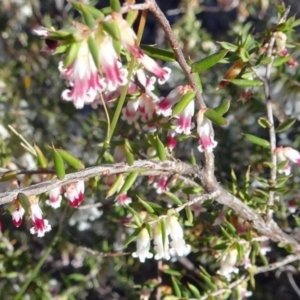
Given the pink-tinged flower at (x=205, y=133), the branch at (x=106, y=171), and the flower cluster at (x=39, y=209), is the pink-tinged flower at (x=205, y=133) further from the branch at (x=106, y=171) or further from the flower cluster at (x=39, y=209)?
the flower cluster at (x=39, y=209)

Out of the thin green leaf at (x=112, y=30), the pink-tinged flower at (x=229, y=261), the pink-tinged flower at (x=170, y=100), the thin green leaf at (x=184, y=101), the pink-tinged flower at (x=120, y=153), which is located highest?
the thin green leaf at (x=112, y=30)

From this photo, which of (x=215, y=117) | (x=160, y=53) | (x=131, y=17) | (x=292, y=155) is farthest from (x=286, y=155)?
(x=131, y=17)

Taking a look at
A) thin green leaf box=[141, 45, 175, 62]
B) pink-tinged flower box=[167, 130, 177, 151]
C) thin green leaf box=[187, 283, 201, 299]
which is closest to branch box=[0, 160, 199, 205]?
pink-tinged flower box=[167, 130, 177, 151]

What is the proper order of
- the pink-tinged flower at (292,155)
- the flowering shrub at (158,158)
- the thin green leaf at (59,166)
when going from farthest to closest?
the pink-tinged flower at (292,155) < the thin green leaf at (59,166) < the flowering shrub at (158,158)

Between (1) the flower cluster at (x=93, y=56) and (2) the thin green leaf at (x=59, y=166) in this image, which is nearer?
(1) the flower cluster at (x=93, y=56)

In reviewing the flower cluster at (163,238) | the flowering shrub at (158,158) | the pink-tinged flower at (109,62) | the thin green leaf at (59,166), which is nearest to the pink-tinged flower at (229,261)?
the flowering shrub at (158,158)

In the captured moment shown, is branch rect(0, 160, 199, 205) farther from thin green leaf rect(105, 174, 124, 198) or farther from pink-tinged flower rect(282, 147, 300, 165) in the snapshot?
pink-tinged flower rect(282, 147, 300, 165)

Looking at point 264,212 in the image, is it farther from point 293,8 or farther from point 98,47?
point 293,8

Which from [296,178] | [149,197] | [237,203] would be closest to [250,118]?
[296,178]
